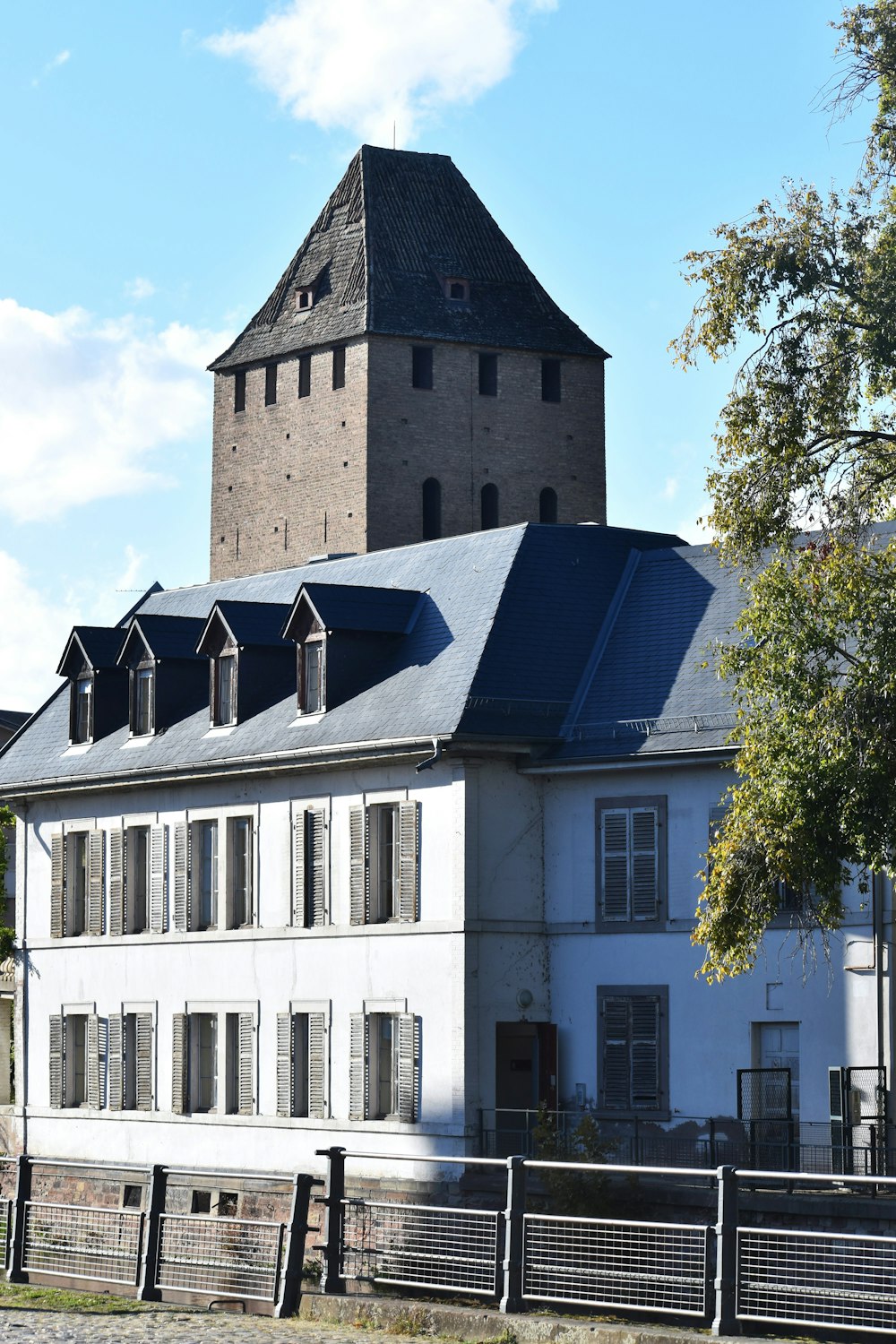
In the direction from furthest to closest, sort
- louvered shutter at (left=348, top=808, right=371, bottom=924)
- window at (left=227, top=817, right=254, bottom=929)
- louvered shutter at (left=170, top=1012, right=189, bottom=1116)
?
louvered shutter at (left=170, top=1012, right=189, bottom=1116) < window at (left=227, top=817, right=254, bottom=929) < louvered shutter at (left=348, top=808, right=371, bottom=924)

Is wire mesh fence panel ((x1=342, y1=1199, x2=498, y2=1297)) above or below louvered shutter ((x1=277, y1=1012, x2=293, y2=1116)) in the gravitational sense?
below

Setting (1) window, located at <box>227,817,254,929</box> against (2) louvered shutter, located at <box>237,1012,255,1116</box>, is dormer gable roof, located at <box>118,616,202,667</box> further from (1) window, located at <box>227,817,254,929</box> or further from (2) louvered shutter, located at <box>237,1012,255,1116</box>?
(2) louvered shutter, located at <box>237,1012,255,1116</box>

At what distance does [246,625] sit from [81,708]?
5517 millimetres

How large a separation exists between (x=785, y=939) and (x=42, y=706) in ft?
60.5

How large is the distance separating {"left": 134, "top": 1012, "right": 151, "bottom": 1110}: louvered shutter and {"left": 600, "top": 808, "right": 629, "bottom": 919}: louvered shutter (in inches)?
371

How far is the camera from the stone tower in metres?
68.6

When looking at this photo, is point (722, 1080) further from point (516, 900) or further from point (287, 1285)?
point (287, 1285)

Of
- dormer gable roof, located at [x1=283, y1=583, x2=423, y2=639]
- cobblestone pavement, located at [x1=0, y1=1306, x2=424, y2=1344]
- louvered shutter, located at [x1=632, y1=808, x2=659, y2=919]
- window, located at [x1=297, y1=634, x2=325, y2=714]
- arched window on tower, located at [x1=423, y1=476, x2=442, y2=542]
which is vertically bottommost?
cobblestone pavement, located at [x1=0, y1=1306, x2=424, y2=1344]

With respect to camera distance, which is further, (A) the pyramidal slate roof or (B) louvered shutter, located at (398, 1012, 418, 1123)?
(A) the pyramidal slate roof

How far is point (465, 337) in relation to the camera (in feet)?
229

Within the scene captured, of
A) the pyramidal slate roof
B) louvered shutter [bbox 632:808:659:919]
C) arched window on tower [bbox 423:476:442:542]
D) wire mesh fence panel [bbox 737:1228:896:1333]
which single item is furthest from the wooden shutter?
the pyramidal slate roof

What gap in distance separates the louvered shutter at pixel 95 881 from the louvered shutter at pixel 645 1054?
11.7 metres

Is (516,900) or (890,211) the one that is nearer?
(890,211)

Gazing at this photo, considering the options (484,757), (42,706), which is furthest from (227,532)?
(484,757)
